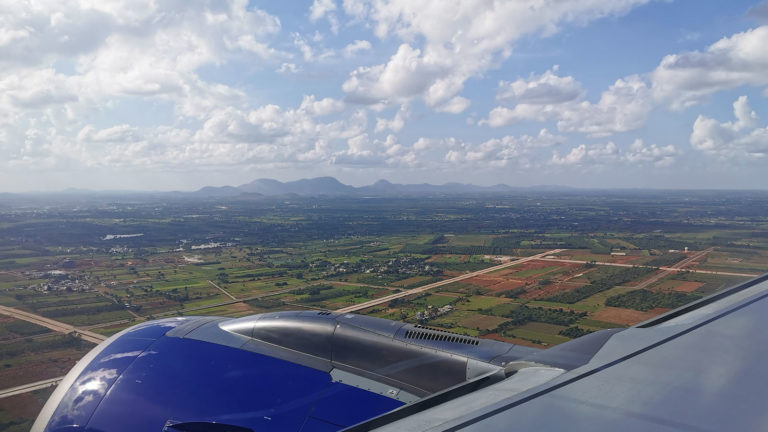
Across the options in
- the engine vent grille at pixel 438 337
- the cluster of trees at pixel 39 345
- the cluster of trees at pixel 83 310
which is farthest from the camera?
the cluster of trees at pixel 83 310

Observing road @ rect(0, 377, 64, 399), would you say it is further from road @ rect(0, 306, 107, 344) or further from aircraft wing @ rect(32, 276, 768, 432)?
aircraft wing @ rect(32, 276, 768, 432)

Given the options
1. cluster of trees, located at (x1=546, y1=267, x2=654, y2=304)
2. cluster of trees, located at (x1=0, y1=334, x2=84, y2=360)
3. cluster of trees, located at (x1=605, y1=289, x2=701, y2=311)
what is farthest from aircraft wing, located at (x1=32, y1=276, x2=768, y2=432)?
cluster of trees, located at (x1=546, y1=267, x2=654, y2=304)

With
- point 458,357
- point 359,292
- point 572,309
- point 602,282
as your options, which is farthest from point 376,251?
point 458,357

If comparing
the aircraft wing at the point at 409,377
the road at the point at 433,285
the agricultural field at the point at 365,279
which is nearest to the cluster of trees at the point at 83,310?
the agricultural field at the point at 365,279

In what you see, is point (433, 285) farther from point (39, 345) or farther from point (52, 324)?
point (39, 345)

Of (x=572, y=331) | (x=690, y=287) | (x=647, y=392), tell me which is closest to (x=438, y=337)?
(x=647, y=392)

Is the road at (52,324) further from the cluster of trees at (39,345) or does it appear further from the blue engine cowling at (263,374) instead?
the blue engine cowling at (263,374)

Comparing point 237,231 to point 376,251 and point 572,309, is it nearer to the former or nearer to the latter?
point 376,251
